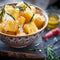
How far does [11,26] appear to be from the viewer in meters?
0.79

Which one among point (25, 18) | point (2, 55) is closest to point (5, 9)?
point (25, 18)

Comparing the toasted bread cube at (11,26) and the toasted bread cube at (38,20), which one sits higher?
the toasted bread cube at (38,20)

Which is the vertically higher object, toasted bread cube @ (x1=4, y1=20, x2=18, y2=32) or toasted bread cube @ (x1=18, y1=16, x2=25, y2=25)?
toasted bread cube @ (x1=18, y1=16, x2=25, y2=25)

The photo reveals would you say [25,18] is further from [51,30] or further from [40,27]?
[51,30]

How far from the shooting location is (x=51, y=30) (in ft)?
4.34

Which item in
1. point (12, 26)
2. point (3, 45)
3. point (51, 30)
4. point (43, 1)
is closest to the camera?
point (12, 26)

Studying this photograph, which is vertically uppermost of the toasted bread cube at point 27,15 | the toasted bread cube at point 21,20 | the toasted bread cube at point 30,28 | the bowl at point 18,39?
the toasted bread cube at point 27,15

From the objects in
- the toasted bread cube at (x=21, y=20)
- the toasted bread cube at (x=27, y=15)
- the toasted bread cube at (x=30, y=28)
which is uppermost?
the toasted bread cube at (x=27, y=15)

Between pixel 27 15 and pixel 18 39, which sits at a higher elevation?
pixel 27 15

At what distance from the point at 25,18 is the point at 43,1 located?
690 millimetres

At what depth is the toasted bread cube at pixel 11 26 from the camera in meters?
0.79

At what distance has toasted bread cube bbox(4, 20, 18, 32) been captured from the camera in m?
0.79

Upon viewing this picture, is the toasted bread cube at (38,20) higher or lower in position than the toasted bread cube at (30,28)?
higher

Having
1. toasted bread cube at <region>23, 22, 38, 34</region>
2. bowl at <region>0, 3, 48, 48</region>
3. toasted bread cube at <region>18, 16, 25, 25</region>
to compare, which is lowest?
bowl at <region>0, 3, 48, 48</region>
